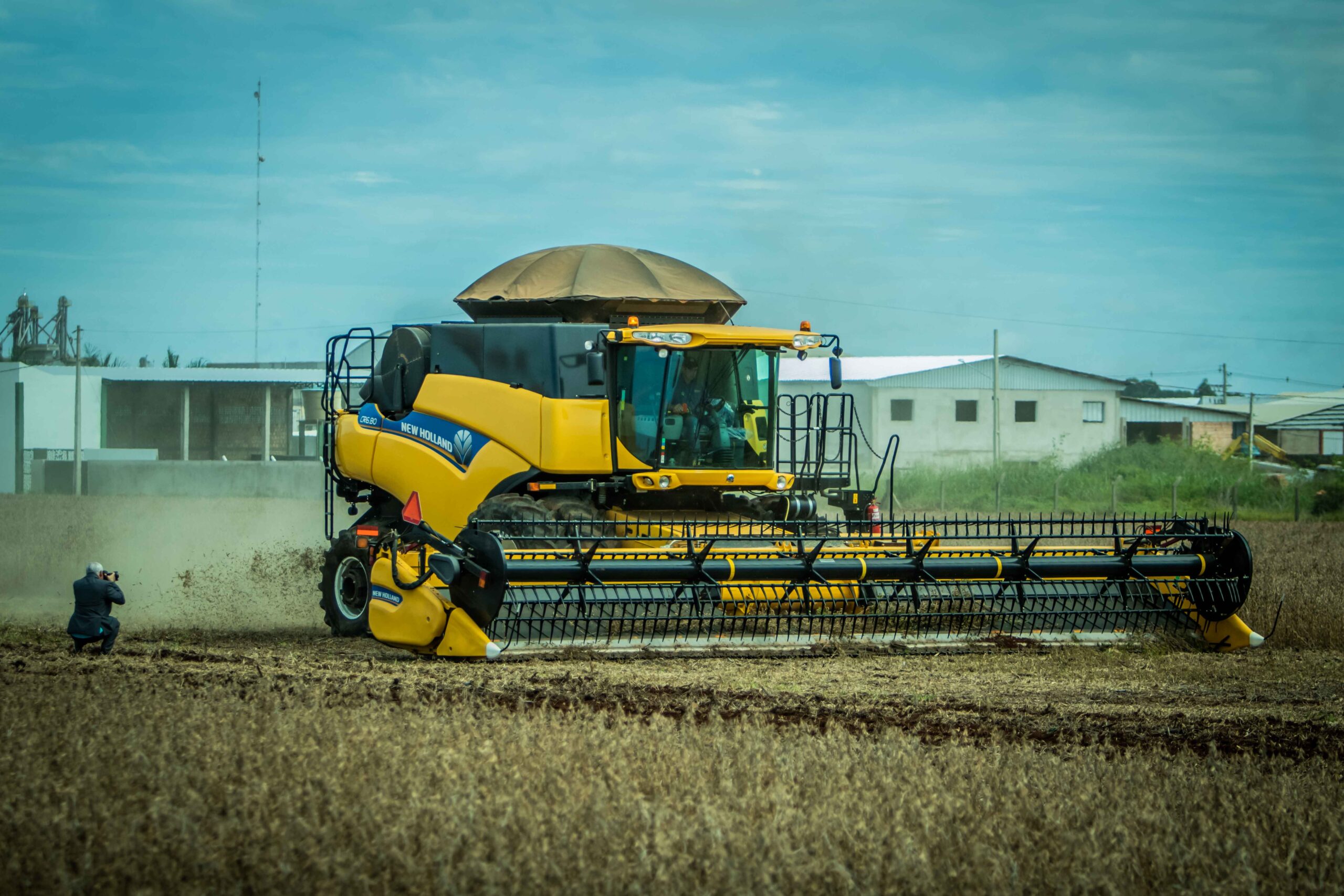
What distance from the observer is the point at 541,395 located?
10609 mm

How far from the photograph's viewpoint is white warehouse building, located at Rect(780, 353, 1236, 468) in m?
43.2

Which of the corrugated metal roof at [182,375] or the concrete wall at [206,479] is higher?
the corrugated metal roof at [182,375]

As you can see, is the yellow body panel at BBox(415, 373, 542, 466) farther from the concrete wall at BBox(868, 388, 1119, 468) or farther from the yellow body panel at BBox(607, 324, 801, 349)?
the concrete wall at BBox(868, 388, 1119, 468)

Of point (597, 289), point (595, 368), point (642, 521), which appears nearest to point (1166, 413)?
point (597, 289)

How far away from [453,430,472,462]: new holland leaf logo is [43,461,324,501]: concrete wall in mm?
23233

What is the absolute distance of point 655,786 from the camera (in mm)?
5066

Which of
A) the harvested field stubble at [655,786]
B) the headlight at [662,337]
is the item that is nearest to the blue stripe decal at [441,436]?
the headlight at [662,337]

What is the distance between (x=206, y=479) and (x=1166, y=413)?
3945 centimetres

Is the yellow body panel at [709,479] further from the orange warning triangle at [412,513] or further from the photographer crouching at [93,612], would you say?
the photographer crouching at [93,612]

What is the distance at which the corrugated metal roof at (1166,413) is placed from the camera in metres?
53.4

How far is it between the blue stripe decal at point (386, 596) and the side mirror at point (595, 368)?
226cm

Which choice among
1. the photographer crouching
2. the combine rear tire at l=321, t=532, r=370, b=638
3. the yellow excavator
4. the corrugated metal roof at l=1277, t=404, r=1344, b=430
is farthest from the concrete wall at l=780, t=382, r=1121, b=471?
the photographer crouching

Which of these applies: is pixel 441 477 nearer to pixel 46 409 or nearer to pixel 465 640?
pixel 465 640

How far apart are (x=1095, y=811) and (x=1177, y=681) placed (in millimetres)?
3941
